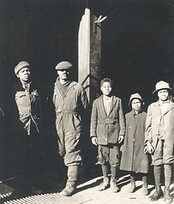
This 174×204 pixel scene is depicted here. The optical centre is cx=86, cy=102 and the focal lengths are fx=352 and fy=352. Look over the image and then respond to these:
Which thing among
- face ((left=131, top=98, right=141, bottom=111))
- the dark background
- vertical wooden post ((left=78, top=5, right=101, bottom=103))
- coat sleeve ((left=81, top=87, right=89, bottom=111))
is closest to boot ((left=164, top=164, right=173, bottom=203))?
face ((left=131, top=98, right=141, bottom=111))

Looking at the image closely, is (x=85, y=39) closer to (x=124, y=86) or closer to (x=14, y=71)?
(x=14, y=71)

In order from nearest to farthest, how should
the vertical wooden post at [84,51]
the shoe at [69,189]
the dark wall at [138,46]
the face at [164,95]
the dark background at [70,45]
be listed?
the face at [164,95], the shoe at [69,189], the dark background at [70,45], the vertical wooden post at [84,51], the dark wall at [138,46]

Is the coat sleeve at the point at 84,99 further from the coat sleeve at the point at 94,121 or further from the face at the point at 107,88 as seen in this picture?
the face at the point at 107,88

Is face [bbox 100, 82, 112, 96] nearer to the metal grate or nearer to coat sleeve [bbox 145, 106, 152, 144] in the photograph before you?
coat sleeve [bbox 145, 106, 152, 144]

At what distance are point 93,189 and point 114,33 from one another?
347 cm

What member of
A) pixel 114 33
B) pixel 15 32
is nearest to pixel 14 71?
pixel 15 32

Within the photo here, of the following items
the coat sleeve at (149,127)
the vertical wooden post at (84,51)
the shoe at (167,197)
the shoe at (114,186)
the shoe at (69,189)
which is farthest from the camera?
the vertical wooden post at (84,51)

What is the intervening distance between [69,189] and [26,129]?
115cm

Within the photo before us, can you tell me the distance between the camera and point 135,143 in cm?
557

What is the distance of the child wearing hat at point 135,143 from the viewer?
18.0 feet

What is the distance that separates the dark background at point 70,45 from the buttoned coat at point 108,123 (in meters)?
0.71

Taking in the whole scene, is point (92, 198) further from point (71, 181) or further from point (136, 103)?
point (136, 103)

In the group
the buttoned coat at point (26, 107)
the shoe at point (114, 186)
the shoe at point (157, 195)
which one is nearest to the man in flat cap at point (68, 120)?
the buttoned coat at point (26, 107)

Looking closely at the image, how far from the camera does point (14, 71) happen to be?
19.5 ft
